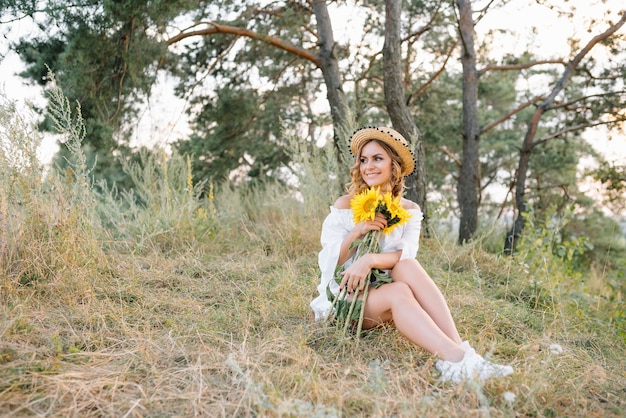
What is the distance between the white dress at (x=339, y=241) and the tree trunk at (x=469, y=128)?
5.45 metres

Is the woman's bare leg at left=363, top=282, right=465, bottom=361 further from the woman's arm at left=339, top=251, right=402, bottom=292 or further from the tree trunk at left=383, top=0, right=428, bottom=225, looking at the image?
the tree trunk at left=383, top=0, right=428, bottom=225

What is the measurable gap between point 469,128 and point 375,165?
589 centimetres

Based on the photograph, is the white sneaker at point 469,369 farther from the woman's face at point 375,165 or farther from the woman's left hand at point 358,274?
the woman's face at point 375,165

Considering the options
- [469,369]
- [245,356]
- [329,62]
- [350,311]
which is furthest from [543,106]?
[245,356]

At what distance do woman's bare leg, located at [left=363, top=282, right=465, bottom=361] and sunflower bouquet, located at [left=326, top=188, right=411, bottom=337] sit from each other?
63mm

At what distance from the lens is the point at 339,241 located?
2.70 meters

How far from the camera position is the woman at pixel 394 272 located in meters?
2.16

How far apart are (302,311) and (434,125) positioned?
26.0 ft

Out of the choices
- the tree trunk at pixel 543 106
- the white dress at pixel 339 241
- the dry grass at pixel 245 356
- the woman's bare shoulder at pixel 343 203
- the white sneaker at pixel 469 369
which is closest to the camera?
the dry grass at pixel 245 356

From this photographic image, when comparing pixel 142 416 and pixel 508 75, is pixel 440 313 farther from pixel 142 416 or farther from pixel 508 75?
pixel 508 75

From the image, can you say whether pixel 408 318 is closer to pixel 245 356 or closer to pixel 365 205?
pixel 365 205

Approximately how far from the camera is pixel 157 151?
535 cm

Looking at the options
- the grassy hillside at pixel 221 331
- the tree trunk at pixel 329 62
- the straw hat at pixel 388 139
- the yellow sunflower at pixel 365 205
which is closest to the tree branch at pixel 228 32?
the tree trunk at pixel 329 62

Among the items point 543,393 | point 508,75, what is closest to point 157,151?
point 543,393
